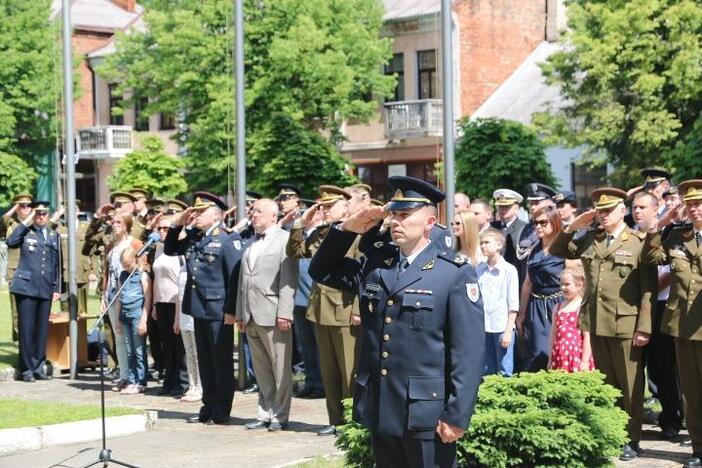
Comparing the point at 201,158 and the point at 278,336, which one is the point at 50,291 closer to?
the point at 278,336

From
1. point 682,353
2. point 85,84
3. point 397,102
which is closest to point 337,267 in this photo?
Result: point 682,353

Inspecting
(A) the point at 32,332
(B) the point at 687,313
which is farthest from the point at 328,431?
(A) the point at 32,332

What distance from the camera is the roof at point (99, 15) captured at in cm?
5841

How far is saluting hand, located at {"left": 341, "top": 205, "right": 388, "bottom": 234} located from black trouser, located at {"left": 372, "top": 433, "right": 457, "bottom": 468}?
3.61 ft

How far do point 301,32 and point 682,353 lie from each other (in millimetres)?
29030

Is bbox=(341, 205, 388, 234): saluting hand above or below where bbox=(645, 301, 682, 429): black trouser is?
above

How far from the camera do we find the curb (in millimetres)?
10898

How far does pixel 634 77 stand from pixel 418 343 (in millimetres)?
24954

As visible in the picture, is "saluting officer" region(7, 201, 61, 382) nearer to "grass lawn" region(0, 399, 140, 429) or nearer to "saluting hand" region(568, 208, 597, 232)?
"grass lawn" region(0, 399, 140, 429)

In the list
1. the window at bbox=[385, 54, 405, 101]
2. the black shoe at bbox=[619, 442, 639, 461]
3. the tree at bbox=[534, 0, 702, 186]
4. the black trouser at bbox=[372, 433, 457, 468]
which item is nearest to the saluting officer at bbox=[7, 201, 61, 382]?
the black shoe at bbox=[619, 442, 639, 461]

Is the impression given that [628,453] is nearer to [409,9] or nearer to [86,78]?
[409,9]

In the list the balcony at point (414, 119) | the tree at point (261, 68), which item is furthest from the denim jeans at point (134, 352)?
the balcony at point (414, 119)

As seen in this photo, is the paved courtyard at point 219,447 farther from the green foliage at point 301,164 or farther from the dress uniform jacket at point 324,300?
the green foliage at point 301,164

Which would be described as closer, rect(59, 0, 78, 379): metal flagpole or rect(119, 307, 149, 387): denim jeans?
rect(119, 307, 149, 387): denim jeans
